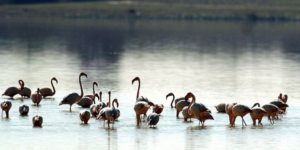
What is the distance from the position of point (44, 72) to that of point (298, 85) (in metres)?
8.43

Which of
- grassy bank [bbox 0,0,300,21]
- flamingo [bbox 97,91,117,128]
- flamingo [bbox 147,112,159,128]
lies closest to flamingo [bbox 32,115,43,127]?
flamingo [bbox 97,91,117,128]

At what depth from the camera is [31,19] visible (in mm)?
91750

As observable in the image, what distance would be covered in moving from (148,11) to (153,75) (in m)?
60.3

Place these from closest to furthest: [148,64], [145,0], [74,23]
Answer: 1. [148,64]
2. [74,23]
3. [145,0]

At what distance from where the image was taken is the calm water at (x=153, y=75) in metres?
22.3

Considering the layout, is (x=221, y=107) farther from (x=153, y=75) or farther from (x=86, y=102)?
(x=153, y=75)

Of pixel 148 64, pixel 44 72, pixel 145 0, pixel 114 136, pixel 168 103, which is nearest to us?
pixel 114 136

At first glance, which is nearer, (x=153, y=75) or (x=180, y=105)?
(x=180, y=105)

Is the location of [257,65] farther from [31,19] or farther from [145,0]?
[145,0]

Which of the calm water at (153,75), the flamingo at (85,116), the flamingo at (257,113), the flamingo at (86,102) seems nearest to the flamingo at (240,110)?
the flamingo at (257,113)

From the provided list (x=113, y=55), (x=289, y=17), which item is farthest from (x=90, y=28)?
(x=113, y=55)

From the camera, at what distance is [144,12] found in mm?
96438

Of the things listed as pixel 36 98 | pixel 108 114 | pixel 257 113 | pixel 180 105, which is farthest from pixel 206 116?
pixel 36 98

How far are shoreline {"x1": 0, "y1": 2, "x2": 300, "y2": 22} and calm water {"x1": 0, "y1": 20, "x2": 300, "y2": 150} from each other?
1597 cm
